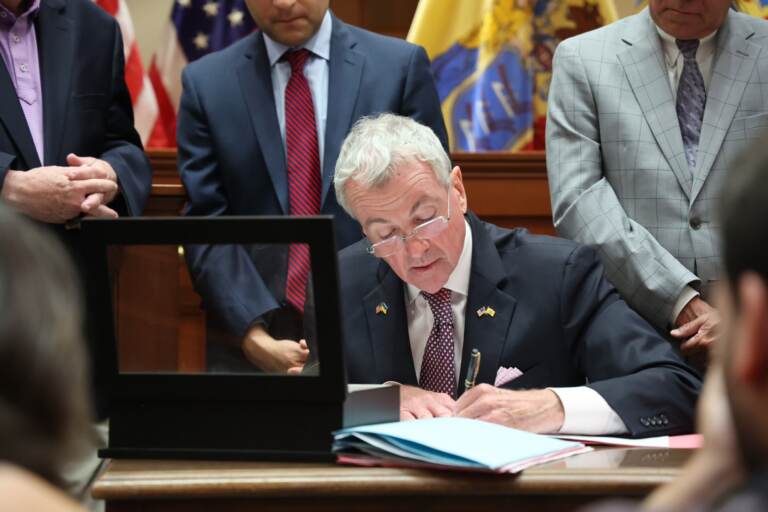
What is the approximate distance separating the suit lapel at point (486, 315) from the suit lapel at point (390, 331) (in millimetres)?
138

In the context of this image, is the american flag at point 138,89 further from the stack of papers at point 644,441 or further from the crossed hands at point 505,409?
the stack of papers at point 644,441

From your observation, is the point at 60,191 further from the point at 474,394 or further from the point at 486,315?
the point at 474,394

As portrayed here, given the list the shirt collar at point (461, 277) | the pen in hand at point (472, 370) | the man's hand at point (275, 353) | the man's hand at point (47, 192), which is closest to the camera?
the man's hand at point (275, 353)

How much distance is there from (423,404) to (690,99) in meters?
1.42

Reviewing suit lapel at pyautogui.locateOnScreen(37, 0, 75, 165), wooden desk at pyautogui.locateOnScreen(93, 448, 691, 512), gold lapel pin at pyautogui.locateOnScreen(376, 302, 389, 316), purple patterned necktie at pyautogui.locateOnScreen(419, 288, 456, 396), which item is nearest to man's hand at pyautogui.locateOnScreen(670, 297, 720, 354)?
purple patterned necktie at pyautogui.locateOnScreen(419, 288, 456, 396)

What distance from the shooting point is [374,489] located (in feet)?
6.84

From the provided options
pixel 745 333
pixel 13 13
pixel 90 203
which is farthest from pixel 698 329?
pixel 745 333

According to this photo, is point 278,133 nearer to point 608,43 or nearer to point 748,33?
point 608,43

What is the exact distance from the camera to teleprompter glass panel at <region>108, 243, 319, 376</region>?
2.13 meters

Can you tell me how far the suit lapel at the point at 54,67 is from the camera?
3410 mm

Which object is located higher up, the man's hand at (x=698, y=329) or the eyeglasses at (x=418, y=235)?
the eyeglasses at (x=418, y=235)

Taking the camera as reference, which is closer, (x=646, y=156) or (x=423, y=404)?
(x=423, y=404)

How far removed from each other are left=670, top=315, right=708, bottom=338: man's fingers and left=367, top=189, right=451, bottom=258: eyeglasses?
791mm

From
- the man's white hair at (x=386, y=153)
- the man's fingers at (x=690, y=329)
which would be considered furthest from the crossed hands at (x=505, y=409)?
the man's fingers at (x=690, y=329)
